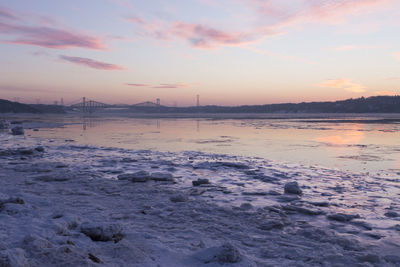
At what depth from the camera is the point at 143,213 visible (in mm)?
4977

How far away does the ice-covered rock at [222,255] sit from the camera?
3279mm

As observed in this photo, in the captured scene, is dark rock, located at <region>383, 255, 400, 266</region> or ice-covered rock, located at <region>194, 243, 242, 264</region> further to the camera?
dark rock, located at <region>383, 255, 400, 266</region>

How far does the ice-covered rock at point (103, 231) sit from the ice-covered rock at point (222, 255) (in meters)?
1.03

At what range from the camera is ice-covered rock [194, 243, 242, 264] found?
3279mm

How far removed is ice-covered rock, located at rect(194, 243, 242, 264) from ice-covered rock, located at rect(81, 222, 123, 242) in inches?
40.6

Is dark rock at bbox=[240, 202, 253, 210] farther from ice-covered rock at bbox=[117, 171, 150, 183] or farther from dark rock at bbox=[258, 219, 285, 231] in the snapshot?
ice-covered rock at bbox=[117, 171, 150, 183]

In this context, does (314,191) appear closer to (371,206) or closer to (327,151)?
(371,206)

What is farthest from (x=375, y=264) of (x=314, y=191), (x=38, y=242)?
(x=38, y=242)

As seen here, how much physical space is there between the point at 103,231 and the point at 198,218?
1.57 m

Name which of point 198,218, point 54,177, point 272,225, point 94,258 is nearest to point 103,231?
point 94,258

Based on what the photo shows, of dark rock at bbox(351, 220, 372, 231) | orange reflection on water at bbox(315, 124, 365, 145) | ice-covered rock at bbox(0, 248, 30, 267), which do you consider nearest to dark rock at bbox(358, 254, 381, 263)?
dark rock at bbox(351, 220, 372, 231)

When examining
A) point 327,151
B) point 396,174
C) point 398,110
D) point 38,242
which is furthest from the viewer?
point 398,110

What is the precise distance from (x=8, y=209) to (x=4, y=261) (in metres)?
2.11

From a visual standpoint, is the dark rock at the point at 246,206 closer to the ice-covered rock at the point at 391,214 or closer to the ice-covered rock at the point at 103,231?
the ice-covered rock at the point at 391,214
